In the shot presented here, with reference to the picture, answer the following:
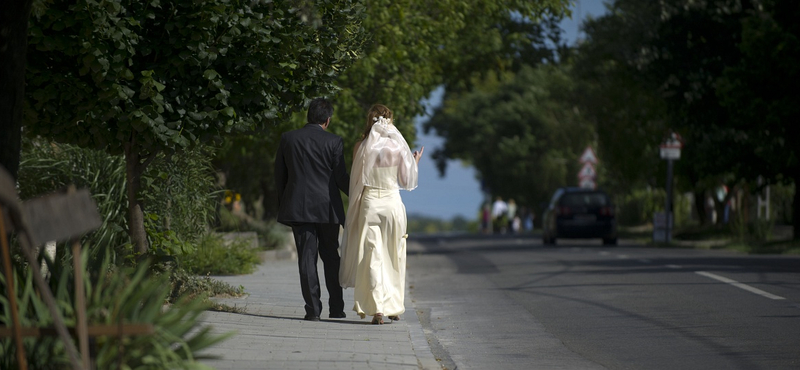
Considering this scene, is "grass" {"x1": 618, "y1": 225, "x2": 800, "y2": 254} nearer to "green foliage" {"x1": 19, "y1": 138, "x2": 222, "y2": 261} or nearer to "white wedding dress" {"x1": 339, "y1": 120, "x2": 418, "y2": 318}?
"green foliage" {"x1": 19, "y1": 138, "x2": 222, "y2": 261}

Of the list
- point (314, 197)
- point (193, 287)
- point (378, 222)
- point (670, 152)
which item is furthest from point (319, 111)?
point (670, 152)

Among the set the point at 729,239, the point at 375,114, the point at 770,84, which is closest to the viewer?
the point at 375,114

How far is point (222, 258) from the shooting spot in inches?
625

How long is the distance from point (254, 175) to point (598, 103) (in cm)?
1893

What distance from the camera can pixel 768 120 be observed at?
84.1 feet

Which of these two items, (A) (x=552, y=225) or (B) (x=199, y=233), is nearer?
(B) (x=199, y=233)

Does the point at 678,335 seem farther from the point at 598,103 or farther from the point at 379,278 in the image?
the point at 598,103

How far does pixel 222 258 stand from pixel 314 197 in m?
5.80

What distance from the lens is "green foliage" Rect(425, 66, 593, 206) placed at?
66.8 m

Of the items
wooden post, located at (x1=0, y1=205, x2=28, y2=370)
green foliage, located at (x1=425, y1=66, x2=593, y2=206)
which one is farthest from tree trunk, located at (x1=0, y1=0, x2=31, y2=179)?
green foliage, located at (x1=425, y1=66, x2=593, y2=206)

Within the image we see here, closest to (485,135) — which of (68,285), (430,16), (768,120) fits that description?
(768,120)

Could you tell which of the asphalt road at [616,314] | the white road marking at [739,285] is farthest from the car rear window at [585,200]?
the white road marking at [739,285]

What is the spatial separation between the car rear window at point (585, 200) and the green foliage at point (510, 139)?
28.1 m

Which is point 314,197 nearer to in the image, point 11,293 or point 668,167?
point 11,293
